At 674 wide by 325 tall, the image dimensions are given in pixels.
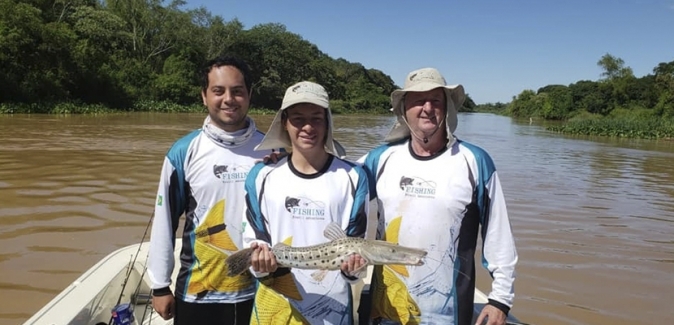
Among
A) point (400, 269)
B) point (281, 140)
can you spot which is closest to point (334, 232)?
point (400, 269)

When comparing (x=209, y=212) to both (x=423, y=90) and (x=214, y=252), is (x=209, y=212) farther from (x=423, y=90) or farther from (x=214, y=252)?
(x=423, y=90)

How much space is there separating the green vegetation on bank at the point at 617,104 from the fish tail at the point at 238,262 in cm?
4094

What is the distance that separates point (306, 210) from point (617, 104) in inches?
3051

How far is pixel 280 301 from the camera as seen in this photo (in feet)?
8.05

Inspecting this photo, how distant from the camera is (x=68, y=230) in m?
7.29

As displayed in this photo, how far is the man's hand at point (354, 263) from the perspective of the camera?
217 centimetres

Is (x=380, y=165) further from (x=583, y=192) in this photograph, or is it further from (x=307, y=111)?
(x=583, y=192)

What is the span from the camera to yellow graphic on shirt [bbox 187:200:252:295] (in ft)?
8.95

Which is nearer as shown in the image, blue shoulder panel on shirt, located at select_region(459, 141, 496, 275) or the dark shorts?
blue shoulder panel on shirt, located at select_region(459, 141, 496, 275)

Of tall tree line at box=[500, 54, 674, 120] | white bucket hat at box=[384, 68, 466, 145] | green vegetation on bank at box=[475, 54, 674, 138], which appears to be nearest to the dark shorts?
white bucket hat at box=[384, 68, 466, 145]

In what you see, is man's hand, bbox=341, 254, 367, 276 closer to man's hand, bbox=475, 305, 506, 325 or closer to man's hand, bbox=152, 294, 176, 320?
man's hand, bbox=475, 305, 506, 325

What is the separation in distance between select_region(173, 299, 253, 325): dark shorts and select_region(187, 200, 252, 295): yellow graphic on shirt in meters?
0.09

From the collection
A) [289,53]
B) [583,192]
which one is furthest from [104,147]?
[289,53]

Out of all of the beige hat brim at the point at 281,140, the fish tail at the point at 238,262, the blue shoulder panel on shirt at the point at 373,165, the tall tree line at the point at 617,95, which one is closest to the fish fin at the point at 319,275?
the fish tail at the point at 238,262
